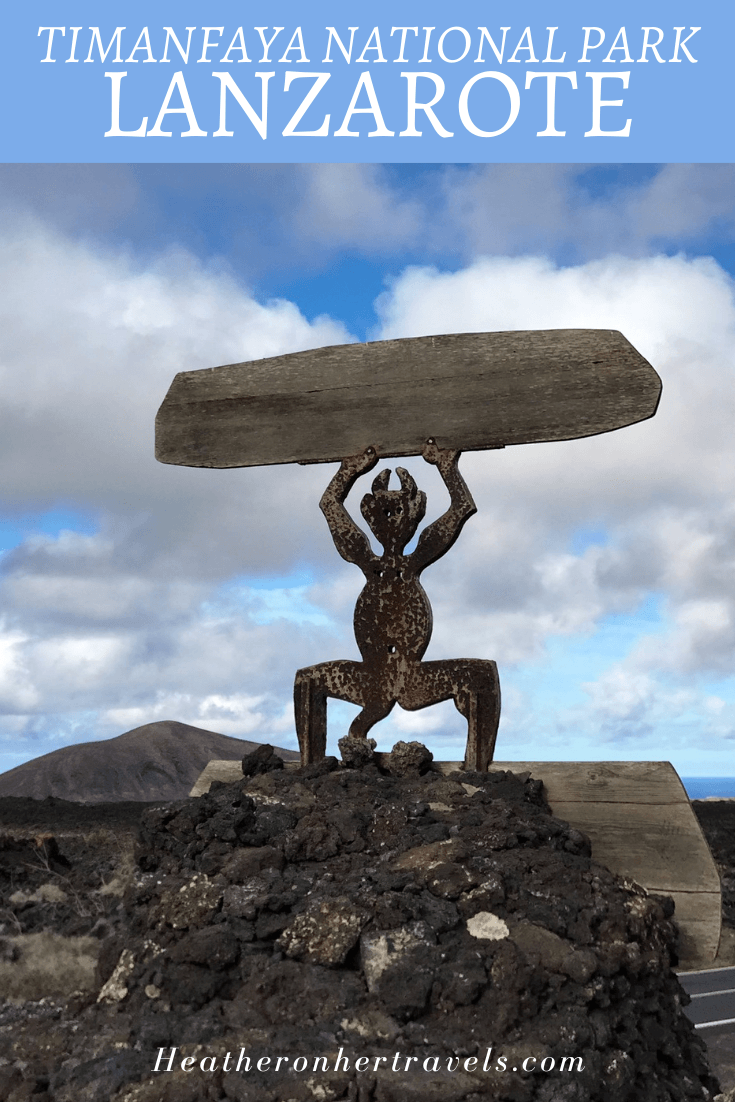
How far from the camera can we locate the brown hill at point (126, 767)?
19375mm

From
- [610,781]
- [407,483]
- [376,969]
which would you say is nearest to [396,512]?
[407,483]

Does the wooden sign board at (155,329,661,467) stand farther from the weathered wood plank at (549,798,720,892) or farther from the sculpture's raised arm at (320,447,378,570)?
the weathered wood plank at (549,798,720,892)

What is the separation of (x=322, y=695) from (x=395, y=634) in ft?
1.87

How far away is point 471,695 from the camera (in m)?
4.89

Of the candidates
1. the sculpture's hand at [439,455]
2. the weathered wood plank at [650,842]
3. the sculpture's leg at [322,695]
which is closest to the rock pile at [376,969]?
the weathered wood plank at [650,842]

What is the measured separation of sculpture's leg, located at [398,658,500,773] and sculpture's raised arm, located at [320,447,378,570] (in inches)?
28.4

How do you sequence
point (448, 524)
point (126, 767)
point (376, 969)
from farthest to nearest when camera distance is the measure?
point (126, 767), point (448, 524), point (376, 969)

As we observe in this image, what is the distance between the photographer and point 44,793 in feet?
63.8

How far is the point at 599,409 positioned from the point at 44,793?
56.6 feet

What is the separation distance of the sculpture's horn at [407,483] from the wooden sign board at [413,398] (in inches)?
4.6

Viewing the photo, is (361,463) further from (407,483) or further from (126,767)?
(126,767)

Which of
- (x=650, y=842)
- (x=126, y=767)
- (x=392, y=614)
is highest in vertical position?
(x=392, y=614)

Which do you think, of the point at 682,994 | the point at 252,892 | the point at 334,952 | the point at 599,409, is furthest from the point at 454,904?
the point at 599,409

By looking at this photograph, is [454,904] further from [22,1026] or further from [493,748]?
[22,1026]
